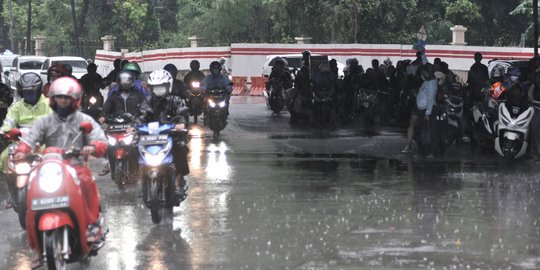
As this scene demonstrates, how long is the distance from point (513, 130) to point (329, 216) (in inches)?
247

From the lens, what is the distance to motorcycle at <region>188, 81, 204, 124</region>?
85.7ft

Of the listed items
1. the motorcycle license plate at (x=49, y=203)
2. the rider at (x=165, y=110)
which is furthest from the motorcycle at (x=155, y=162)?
Result: the motorcycle license plate at (x=49, y=203)

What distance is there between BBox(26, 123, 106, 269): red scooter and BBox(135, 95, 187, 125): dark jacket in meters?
4.00

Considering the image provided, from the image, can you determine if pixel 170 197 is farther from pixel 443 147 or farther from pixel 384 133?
pixel 384 133

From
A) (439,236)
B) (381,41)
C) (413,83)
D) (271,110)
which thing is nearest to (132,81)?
(439,236)

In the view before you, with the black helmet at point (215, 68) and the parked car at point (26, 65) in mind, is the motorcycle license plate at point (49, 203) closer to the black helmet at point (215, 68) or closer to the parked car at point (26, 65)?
the black helmet at point (215, 68)

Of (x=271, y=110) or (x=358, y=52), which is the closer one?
(x=271, y=110)

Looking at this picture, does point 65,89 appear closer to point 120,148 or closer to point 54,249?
point 54,249

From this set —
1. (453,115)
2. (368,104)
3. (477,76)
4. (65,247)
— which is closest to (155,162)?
(65,247)

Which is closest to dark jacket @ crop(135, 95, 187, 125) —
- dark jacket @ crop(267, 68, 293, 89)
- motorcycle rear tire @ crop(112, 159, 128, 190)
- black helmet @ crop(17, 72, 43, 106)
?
black helmet @ crop(17, 72, 43, 106)

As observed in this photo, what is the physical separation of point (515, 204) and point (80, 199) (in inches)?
248

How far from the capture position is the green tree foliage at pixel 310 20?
47812 mm

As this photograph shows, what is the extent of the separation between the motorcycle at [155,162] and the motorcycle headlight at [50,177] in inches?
126

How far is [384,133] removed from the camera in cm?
2395
